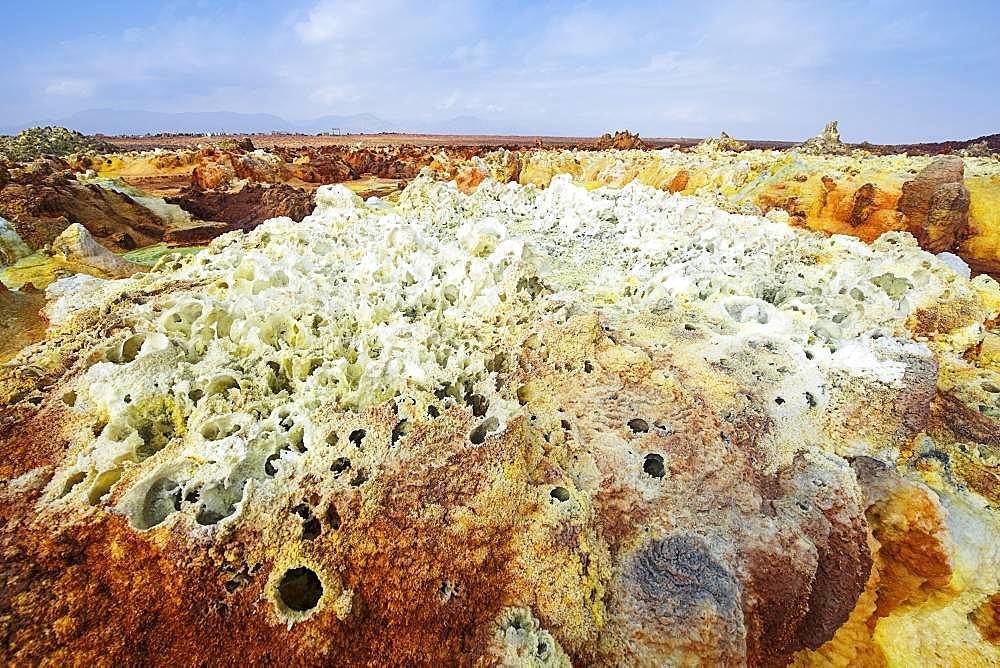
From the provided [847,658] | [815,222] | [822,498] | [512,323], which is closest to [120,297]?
[512,323]

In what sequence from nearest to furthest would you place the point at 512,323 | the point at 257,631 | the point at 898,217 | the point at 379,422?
the point at 257,631
the point at 379,422
the point at 512,323
the point at 898,217

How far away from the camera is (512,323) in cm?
352

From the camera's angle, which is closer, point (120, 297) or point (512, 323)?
point (512, 323)

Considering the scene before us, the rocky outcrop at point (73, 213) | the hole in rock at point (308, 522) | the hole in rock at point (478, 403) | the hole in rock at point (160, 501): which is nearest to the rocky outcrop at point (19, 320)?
the hole in rock at point (160, 501)

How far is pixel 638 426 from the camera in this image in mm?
2928

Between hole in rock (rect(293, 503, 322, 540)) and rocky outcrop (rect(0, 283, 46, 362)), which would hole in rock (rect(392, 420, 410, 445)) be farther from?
rocky outcrop (rect(0, 283, 46, 362))

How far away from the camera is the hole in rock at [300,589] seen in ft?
6.87

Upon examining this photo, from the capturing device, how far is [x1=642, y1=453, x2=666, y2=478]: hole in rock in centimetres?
272

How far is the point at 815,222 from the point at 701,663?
40.8ft

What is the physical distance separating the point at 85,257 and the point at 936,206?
54.2 ft

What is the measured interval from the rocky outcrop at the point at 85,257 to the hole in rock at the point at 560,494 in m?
8.34

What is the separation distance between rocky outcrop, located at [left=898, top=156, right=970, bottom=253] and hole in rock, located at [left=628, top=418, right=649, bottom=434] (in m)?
11.6

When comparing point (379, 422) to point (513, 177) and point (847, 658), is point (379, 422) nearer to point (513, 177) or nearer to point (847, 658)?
point (847, 658)

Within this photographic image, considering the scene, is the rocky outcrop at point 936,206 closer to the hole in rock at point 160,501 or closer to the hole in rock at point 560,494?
the hole in rock at point 560,494
